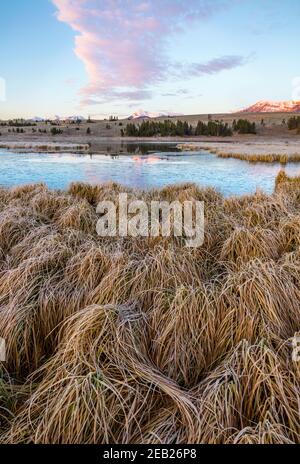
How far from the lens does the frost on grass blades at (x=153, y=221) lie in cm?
522

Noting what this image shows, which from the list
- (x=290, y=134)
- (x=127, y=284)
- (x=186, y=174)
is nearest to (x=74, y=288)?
(x=127, y=284)

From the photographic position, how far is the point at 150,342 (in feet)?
10.5

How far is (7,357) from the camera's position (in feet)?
10.0

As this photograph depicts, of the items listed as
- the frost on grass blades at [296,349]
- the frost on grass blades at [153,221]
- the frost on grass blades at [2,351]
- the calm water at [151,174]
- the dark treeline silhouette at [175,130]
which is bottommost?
the calm water at [151,174]

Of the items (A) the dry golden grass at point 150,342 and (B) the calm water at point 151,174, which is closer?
(A) the dry golden grass at point 150,342

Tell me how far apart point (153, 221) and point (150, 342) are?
2.69 metres

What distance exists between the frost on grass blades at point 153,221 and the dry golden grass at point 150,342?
0.18 metres

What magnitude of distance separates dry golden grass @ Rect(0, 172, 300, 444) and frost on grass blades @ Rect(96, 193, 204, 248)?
18 cm

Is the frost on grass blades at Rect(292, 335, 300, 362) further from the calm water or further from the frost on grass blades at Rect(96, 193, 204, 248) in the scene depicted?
the calm water

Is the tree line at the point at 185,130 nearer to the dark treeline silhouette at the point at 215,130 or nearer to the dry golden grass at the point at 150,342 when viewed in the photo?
the dark treeline silhouette at the point at 215,130

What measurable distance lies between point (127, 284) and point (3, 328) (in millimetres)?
1226

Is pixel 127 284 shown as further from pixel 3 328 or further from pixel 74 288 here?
pixel 3 328

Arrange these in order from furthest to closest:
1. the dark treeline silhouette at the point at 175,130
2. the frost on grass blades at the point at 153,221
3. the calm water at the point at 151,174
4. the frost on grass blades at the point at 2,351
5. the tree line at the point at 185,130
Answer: the dark treeline silhouette at the point at 175,130, the tree line at the point at 185,130, the calm water at the point at 151,174, the frost on grass blades at the point at 153,221, the frost on grass blades at the point at 2,351

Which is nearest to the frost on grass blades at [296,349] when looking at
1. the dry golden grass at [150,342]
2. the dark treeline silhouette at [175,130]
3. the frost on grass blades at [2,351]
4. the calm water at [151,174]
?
the dry golden grass at [150,342]
